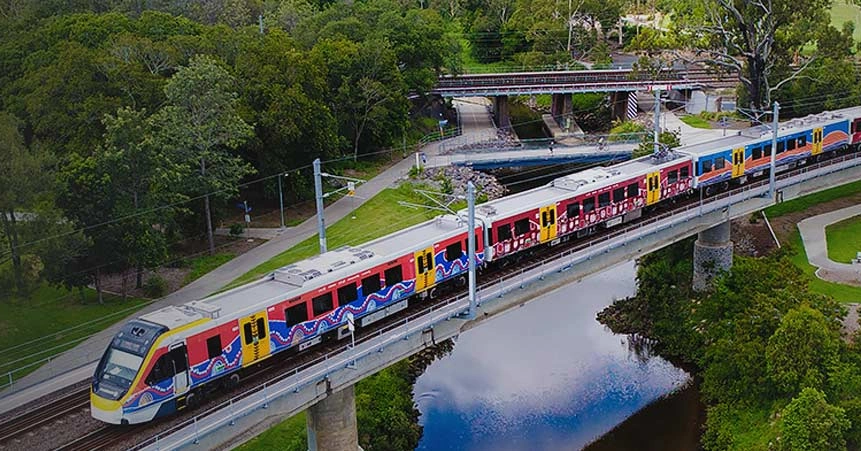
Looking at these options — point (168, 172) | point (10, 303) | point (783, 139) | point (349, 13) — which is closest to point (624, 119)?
point (349, 13)

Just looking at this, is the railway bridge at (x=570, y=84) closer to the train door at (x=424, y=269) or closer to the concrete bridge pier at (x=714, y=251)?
the concrete bridge pier at (x=714, y=251)

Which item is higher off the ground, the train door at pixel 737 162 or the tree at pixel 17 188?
the tree at pixel 17 188

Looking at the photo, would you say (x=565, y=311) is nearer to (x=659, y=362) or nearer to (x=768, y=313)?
(x=659, y=362)

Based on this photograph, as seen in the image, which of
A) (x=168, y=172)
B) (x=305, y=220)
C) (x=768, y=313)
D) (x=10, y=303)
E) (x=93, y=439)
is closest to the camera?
(x=93, y=439)

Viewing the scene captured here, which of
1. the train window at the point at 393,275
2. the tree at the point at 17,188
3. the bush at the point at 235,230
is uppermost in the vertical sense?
the tree at the point at 17,188

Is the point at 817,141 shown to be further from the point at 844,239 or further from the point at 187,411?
the point at 187,411

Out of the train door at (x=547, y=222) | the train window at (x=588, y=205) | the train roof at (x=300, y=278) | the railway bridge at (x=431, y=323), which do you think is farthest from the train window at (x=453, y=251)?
the train window at (x=588, y=205)

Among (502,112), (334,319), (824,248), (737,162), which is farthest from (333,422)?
(502,112)
